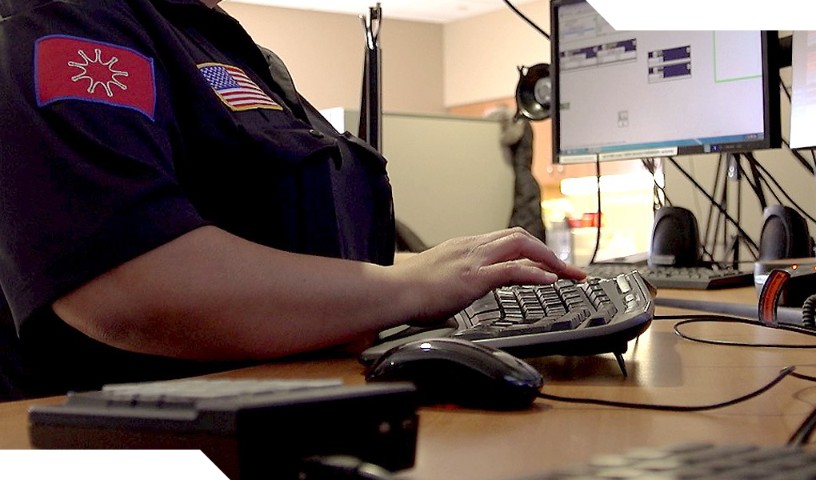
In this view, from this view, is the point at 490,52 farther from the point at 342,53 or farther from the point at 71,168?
the point at 71,168

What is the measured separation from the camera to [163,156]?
0.79 m

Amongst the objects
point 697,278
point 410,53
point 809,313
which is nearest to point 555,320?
point 809,313

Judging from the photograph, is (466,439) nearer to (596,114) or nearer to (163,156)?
(163,156)

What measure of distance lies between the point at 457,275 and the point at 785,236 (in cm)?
84

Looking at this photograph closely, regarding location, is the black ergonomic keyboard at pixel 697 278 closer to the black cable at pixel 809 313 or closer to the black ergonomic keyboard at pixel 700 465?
the black cable at pixel 809 313

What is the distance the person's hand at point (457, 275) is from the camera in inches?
31.6

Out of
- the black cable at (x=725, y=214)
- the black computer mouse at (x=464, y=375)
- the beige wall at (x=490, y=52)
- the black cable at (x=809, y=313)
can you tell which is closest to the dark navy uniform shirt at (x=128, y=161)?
the black computer mouse at (x=464, y=375)

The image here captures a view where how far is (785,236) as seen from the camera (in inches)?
57.4

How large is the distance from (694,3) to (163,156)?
0.68 meters

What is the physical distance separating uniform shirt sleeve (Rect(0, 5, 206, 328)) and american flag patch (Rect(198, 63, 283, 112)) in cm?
16

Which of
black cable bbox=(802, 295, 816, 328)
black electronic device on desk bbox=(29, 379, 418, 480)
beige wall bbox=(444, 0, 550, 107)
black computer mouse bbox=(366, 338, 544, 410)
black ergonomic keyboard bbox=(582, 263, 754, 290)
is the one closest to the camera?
black electronic device on desk bbox=(29, 379, 418, 480)

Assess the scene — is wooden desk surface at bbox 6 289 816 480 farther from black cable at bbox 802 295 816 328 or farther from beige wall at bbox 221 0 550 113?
beige wall at bbox 221 0 550 113

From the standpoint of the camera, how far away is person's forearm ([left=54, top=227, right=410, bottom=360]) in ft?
2.38

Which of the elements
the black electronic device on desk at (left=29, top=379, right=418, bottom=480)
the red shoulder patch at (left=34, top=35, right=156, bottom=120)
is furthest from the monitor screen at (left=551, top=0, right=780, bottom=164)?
the black electronic device on desk at (left=29, top=379, right=418, bottom=480)
